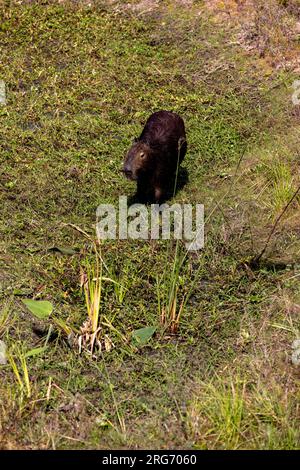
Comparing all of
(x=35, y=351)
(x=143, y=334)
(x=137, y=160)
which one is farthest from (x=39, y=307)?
(x=137, y=160)

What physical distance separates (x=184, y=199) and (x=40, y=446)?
2.77 metres

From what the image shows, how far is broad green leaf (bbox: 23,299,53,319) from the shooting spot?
16.4 feet

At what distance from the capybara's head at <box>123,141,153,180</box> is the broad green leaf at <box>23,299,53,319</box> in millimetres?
1660

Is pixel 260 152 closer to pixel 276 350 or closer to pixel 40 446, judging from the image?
pixel 276 350

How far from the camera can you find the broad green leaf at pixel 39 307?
4.99m

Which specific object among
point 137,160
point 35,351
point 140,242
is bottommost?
point 35,351

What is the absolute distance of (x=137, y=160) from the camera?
636cm
